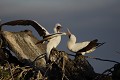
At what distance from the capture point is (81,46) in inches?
499

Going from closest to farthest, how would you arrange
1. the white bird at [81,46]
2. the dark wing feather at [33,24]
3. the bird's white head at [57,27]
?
the white bird at [81,46] → the bird's white head at [57,27] → the dark wing feather at [33,24]

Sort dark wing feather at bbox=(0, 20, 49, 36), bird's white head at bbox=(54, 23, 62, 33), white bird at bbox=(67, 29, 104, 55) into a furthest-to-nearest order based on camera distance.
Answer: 1. dark wing feather at bbox=(0, 20, 49, 36)
2. bird's white head at bbox=(54, 23, 62, 33)
3. white bird at bbox=(67, 29, 104, 55)

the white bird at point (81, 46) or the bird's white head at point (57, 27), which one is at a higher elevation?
the bird's white head at point (57, 27)

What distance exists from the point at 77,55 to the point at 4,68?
11.3 feet

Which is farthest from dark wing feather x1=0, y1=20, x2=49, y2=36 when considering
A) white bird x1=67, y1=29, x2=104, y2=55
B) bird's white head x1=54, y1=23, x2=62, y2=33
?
white bird x1=67, y1=29, x2=104, y2=55

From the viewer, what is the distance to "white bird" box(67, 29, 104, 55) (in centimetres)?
1245

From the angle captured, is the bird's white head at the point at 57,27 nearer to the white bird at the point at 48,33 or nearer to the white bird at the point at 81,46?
the white bird at the point at 48,33

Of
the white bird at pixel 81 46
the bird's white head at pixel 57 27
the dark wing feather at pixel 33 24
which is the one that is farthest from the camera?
the dark wing feather at pixel 33 24


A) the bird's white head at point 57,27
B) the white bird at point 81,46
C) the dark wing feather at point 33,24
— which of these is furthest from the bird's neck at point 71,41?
the dark wing feather at point 33,24

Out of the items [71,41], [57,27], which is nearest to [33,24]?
[57,27]

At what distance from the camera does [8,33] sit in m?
16.0

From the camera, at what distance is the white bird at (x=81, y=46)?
12453 millimetres

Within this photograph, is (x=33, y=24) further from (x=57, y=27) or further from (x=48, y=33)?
(x=57, y=27)

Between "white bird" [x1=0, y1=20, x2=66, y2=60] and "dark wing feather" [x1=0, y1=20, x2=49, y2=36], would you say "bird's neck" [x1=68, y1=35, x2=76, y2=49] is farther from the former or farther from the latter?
"dark wing feather" [x1=0, y1=20, x2=49, y2=36]
